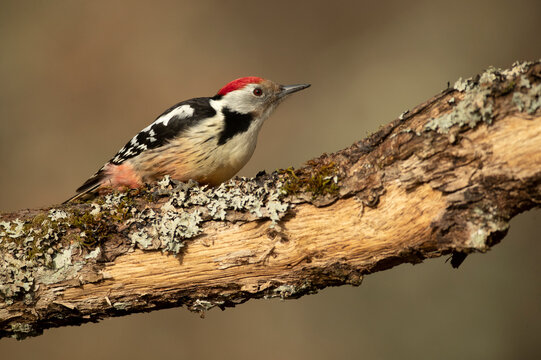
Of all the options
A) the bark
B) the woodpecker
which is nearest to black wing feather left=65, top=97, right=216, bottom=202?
the woodpecker

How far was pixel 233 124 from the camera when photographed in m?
2.94

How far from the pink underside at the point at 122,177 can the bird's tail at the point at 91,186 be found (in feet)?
0.21

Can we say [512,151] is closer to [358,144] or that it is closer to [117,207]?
[358,144]

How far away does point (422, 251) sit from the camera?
5.82 ft

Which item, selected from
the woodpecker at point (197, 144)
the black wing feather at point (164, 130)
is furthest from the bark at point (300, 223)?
the black wing feather at point (164, 130)

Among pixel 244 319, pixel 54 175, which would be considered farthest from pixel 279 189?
pixel 54 175

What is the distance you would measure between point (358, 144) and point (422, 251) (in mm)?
471

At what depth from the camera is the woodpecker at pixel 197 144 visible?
2.82m

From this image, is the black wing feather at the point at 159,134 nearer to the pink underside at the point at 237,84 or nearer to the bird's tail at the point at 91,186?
the bird's tail at the point at 91,186

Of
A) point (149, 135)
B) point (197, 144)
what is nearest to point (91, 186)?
point (149, 135)

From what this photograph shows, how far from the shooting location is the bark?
161cm

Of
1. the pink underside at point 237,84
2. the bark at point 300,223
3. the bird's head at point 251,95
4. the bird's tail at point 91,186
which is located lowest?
the bark at point 300,223

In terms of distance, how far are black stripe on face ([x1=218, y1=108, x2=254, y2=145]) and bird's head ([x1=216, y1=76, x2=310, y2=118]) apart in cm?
5

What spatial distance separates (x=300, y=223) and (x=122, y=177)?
148 cm
